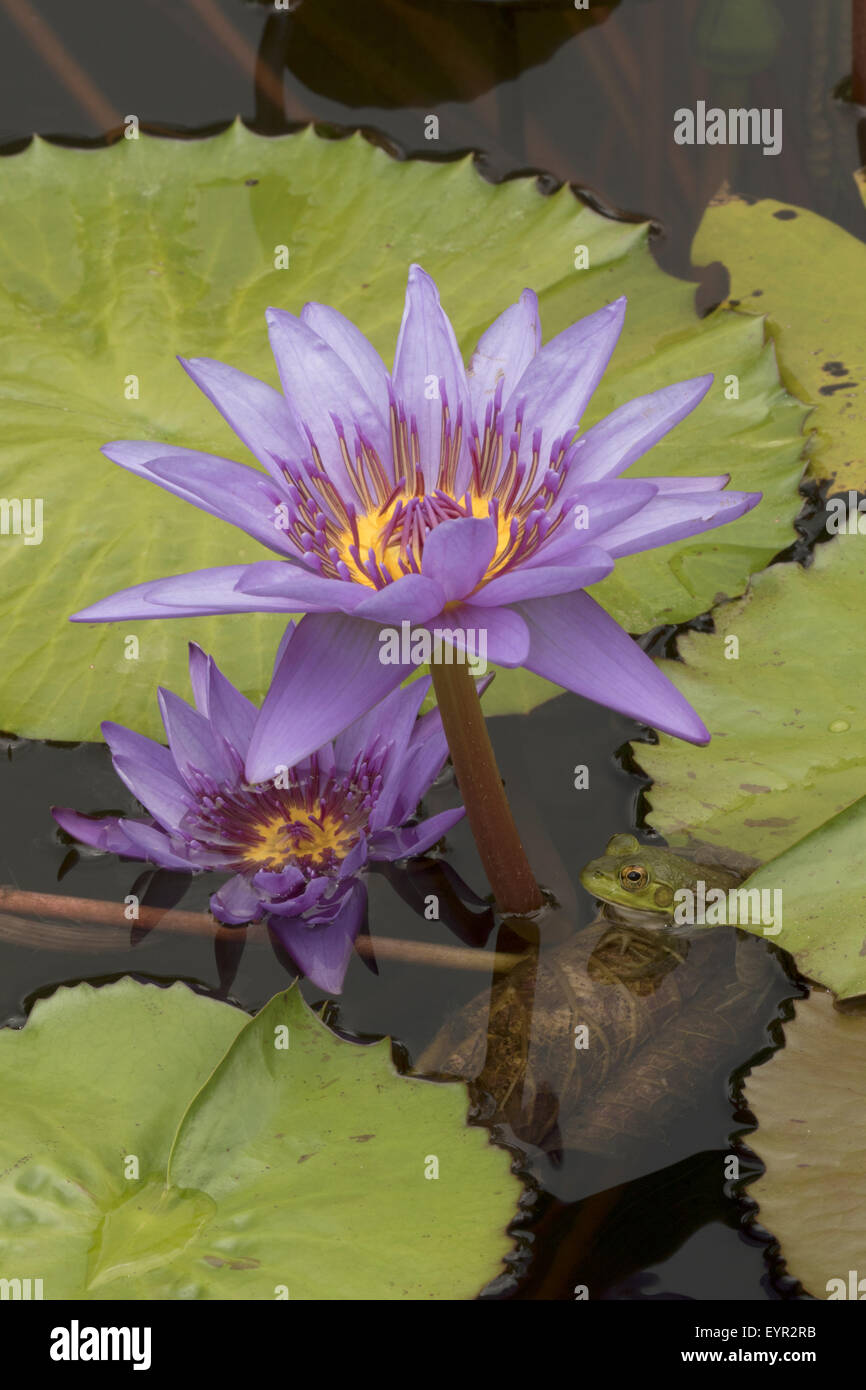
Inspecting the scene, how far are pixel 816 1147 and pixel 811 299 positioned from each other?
2565mm

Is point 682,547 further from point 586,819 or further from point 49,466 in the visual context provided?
point 49,466

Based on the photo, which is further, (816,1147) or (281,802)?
(281,802)

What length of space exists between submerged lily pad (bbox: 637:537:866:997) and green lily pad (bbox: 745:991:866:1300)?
1.31ft

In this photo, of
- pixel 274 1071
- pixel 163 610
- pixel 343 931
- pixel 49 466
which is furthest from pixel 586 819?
pixel 49 466

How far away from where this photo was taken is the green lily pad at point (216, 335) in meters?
3.04

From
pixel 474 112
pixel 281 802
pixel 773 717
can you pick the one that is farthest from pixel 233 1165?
pixel 474 112

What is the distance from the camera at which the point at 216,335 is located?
3482 mm

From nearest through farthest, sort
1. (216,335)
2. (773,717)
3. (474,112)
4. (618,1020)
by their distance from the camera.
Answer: (618,1020)
(773,717)
(216,335)
(474,112)

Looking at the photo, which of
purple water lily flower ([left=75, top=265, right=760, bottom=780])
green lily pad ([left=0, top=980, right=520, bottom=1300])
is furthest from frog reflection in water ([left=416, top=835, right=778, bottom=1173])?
purple water lily flower ([left=75, top=265, right=760, bottom=780])

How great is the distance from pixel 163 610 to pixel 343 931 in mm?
1002

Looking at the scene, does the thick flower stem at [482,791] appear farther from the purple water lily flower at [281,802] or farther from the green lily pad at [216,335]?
the green lily pad at [216,335]

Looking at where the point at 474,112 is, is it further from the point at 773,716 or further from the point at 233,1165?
the point at 233,1165

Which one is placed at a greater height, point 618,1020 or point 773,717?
point 773,717

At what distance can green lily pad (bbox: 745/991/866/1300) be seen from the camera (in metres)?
2.17
